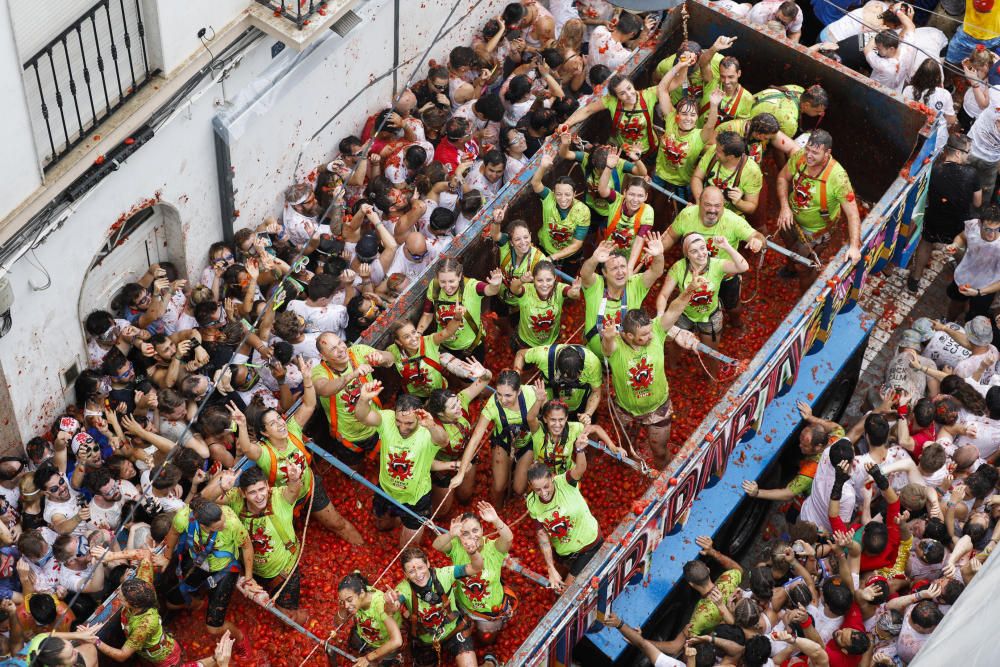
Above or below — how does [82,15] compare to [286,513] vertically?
above

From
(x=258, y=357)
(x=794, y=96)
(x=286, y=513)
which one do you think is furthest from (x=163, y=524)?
(x=794, y=96)

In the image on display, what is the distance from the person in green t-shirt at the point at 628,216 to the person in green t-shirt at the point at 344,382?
2594 mm

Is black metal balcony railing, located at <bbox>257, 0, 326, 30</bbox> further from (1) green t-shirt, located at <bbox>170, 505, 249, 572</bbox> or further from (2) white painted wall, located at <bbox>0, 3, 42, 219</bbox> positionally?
(1) green t-shirt, located at <bbox>170, 505, 249, 572</bbox>

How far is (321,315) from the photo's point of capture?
13.5m

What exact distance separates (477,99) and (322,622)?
6194 mm

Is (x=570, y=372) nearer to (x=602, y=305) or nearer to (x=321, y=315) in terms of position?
(x=602, y=305)

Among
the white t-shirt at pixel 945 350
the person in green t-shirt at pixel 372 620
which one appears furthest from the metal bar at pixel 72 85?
the white t-shirt at pixel 945 350

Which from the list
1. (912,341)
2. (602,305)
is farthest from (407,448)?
(912,341)

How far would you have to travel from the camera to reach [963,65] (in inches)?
641

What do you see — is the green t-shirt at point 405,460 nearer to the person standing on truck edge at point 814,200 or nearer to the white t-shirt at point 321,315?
the white t-shirt at point 321,315

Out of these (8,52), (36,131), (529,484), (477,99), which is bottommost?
(529,484)

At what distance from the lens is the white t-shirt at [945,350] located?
14.0 m

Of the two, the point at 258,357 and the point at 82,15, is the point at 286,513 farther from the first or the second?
the point at 82,15

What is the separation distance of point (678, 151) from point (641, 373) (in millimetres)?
2899
